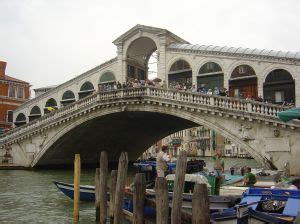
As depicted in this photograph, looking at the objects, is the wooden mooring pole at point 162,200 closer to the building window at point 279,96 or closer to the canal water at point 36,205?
the canal water at point 36,205

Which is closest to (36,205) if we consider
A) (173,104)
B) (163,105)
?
(173,104)

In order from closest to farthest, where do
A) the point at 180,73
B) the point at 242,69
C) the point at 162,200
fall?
the point at 162,200 → the point at 242,69 → the point at 180,73

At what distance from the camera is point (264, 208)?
21.1ft

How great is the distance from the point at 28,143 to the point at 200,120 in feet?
33.6

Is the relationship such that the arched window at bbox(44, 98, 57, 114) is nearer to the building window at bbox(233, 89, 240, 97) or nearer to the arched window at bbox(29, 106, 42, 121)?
the arched window at bbox(29, 106, 42, 121)

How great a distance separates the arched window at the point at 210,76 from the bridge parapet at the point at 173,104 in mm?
2893

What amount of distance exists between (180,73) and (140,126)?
449 cm

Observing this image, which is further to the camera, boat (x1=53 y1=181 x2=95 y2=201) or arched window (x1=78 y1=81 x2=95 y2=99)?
arched window (x1=78 y1=81 x2=95 y2=99)

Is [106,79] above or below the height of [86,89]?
above

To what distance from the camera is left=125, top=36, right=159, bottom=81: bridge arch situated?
22375 mm

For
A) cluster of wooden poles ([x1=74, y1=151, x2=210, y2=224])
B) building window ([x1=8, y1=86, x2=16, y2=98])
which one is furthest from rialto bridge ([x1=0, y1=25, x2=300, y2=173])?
cluster of wooden poles ([x1=74, y1=151, x2=210, y2=224])

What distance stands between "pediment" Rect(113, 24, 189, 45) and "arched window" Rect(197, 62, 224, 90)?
2488 mm

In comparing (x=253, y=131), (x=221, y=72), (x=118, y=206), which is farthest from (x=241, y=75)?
(x=118, y=206)

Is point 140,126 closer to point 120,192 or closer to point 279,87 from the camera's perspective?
point 279,87
